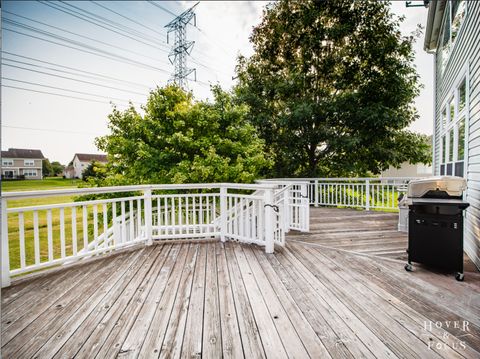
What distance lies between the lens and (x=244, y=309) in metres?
2.15

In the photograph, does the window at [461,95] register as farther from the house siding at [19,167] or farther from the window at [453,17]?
the house siding at [19,167]

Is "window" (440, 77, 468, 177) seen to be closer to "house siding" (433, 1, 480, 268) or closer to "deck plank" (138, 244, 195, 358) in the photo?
"house siding" (433, 1, 480, 268)

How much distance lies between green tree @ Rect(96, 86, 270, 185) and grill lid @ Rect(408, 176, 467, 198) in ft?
15.0

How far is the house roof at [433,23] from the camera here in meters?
5.38

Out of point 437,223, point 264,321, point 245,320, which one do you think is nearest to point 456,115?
point 437,223

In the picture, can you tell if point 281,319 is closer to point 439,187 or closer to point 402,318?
point 402,318

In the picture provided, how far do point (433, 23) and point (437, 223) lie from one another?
617cm

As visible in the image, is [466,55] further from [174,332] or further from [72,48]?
[72,48]

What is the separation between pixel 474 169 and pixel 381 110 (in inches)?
216

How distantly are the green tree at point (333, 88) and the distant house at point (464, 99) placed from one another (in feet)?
7.08

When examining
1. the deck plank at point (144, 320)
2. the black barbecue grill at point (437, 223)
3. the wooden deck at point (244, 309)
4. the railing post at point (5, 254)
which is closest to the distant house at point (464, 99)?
the black barbecue grill at point (437, 223)

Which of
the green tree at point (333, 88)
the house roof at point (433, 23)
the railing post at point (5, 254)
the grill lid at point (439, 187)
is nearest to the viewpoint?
the railing post at point (5, 254)

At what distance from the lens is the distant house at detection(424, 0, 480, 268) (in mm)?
3195

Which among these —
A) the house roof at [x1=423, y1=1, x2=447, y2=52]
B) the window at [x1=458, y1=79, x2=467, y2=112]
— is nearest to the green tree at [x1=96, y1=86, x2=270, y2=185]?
the window at [x1=458, y1=79, x2=467, y2=112]
